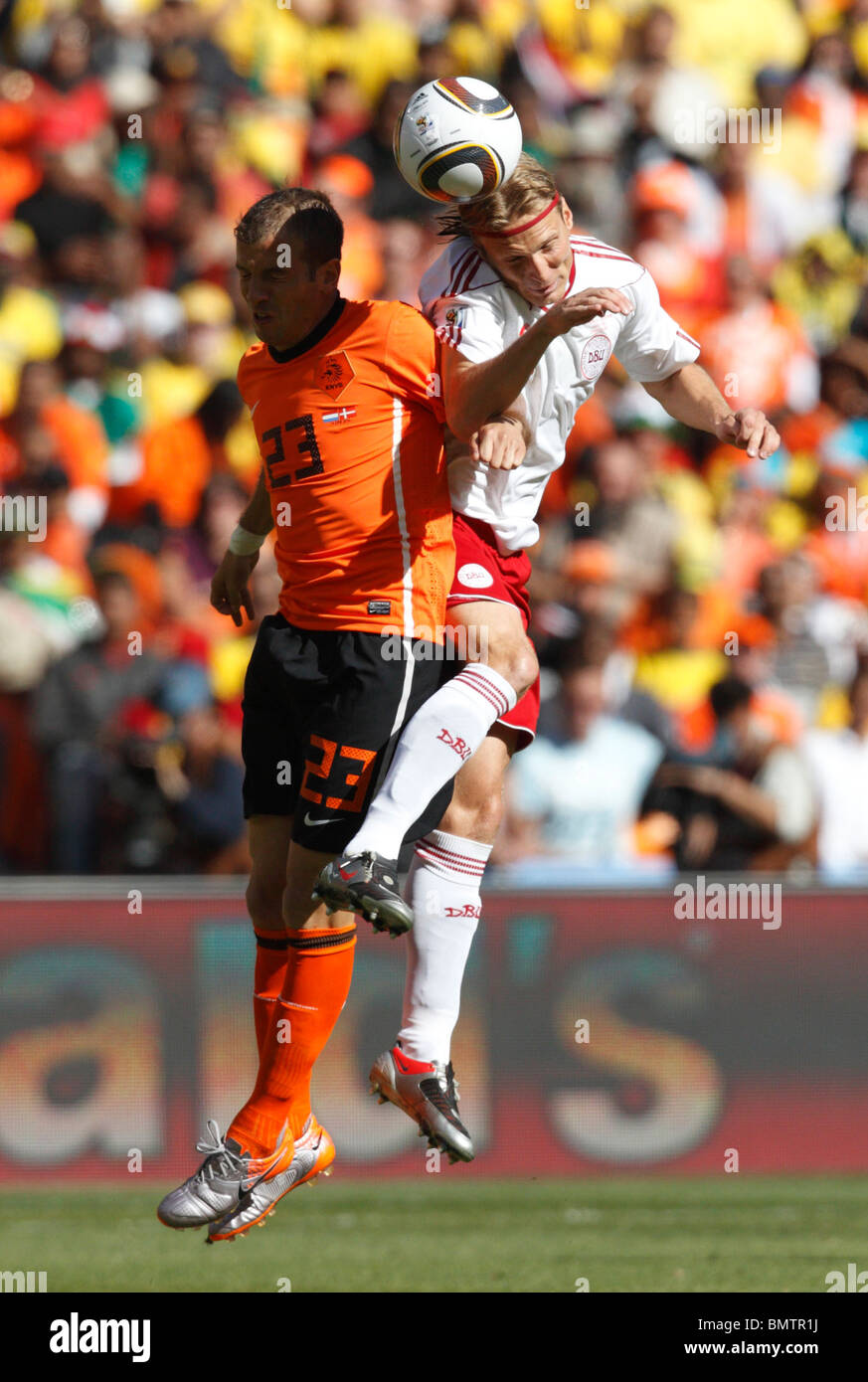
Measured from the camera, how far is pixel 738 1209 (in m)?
8.41

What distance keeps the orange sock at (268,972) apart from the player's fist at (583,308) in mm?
1887

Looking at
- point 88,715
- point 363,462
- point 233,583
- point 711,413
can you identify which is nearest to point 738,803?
point 88,715

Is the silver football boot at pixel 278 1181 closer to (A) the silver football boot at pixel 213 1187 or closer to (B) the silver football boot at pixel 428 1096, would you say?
(A) the silver football boot at pixel 213 1187

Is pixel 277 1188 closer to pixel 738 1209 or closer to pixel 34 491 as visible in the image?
pixel 738 1209

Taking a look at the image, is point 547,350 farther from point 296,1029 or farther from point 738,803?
point 738,803

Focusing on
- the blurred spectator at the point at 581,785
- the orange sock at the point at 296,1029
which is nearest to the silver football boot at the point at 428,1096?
the orange sock at the point at 296,1029

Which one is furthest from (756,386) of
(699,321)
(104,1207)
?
(104,1207)

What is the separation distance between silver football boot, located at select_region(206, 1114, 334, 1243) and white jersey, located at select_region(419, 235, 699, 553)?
171 centimetres

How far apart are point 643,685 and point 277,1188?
4689 mm

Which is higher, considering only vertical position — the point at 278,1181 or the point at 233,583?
the point at 233,583

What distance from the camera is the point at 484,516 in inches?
215

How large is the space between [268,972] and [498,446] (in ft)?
5.79

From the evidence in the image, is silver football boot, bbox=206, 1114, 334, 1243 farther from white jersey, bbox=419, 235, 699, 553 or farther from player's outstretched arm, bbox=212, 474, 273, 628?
white jersey, bbox=419, 235, 699, 553

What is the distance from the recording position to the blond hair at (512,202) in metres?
5.00
